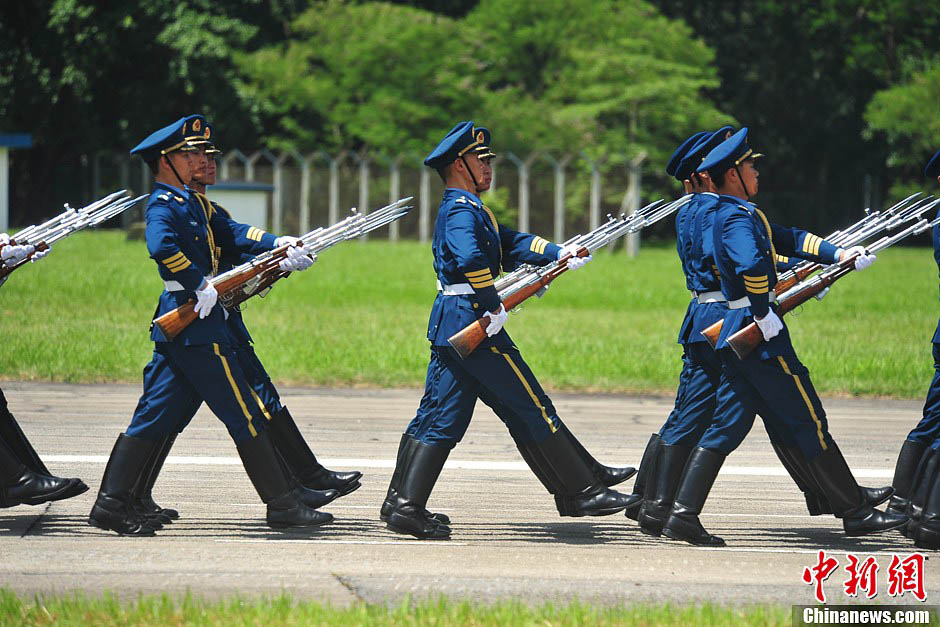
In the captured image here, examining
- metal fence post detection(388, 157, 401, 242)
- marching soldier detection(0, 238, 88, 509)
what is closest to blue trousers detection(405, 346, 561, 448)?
marching soldier detection(0, 238, 88, 509)

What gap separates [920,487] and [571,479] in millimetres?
1776

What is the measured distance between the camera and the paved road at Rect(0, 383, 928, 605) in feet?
21.1

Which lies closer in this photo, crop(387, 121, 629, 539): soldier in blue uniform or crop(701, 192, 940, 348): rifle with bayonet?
crop(387, 121, 629, 539): soldier in blue uniform

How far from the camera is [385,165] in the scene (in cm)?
3969

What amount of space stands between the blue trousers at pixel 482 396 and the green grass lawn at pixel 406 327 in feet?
19.3

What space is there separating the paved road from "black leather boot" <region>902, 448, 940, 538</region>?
12 centimetres

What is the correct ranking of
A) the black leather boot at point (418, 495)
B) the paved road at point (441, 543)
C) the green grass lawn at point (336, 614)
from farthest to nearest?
the black leather boot at point (418, 495), the paved road at point (441, 543), the green grass lawn at point (336, 614)

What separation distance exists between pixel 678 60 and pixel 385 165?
8884 mm

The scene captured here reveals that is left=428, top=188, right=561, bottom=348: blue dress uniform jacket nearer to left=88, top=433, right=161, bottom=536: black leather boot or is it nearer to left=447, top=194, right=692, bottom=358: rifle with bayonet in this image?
left=447, top=194, right=692, bottom=358: rifle with bayonet

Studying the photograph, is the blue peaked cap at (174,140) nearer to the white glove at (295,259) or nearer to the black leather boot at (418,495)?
the white glove at (295,259)

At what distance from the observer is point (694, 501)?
7.31 meters

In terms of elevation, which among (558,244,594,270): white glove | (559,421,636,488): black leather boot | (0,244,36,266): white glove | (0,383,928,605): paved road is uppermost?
(558,244,594,270): white glove

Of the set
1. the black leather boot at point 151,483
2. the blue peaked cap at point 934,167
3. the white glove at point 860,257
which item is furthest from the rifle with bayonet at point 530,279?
the black leather boot at point 151,483

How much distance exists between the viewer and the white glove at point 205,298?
714 centimetres
